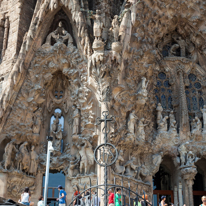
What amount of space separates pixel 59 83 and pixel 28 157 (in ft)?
9.88

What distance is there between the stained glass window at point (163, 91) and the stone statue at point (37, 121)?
4.84m

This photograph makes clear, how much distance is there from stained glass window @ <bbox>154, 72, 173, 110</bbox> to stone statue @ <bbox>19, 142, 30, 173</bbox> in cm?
564

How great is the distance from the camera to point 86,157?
11391 millimetres

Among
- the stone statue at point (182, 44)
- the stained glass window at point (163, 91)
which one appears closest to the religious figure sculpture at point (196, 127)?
the stained glass window at point (163, 91)

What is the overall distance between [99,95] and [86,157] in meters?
2.06

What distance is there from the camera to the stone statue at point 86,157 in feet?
37.1

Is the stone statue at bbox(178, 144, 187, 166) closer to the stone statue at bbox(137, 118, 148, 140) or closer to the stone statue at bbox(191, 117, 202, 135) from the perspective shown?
the stone statue at bbox(191, 117, 202, 135)

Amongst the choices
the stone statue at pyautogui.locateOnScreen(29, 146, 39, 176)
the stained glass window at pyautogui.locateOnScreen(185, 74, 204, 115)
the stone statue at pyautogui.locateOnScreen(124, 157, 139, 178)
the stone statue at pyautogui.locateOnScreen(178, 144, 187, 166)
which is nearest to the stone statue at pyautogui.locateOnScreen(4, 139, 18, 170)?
the stone statue at pyautogui.locateOnScreen(29, 146, 39, 176)

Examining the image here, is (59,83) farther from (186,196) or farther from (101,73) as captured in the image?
(186,196)

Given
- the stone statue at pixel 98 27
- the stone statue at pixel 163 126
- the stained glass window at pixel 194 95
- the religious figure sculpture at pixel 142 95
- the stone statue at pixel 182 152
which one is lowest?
the stone statue at pixel 182 152

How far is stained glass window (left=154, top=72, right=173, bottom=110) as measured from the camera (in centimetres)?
1425

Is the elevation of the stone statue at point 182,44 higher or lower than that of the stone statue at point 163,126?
higher

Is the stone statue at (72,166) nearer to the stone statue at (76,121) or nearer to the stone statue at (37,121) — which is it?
the stone statue at (76,121)

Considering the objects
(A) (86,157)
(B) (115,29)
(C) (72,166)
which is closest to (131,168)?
(A) (86,157)
